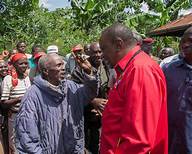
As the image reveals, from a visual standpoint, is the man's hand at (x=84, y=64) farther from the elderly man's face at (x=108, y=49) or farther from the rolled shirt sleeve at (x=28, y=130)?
the elderly man's face at (x=108, y=49)

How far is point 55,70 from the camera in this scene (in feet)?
13.3

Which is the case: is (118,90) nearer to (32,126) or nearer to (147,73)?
(147,73)

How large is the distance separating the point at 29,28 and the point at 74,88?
1218 cm

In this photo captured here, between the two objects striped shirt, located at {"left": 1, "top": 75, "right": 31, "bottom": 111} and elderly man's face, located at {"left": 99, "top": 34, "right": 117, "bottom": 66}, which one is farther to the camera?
striped shirt, located at {"left": 1, "top": 75, "right": 31, "bottom": 111}

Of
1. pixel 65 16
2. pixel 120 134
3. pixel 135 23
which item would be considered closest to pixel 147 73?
pixel 120 134

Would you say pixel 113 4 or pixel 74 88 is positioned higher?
pixel 113 4

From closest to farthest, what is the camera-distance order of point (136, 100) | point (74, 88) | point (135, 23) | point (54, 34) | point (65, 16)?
1. point (136, 100)
2. point (74, 88)
3. point (135, 23)
4. point (54, 34)
5. point (65, 16)

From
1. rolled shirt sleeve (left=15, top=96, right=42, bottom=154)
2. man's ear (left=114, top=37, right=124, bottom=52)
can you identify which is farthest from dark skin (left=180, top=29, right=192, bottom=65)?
rolled shirt sleeve (left=15, top=96, right=42, bottom=154)

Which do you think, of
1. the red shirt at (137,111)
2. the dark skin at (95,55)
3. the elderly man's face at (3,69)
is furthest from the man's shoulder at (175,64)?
the elderly man's face at (3,69)

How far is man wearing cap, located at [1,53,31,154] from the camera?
6.07 meters

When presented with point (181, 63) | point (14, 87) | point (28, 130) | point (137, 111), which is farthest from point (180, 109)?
point (14, 87)

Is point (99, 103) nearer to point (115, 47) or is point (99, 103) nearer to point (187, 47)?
point (187, 47)

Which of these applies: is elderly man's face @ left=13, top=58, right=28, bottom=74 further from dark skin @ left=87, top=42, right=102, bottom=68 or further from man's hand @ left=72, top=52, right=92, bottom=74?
man's hand @ left=72, top=52, right=92, bottom=74

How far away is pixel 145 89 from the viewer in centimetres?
281
